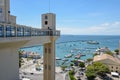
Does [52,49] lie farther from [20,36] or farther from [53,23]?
[20,36]

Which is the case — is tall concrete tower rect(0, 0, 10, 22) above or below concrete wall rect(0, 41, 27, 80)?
above

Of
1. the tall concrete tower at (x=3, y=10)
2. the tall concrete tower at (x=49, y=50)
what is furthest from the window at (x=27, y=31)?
the tall concrete tower at (x=49, y=50)

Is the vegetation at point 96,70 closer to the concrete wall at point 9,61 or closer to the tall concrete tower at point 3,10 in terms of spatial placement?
the concrete wall at point 9,61

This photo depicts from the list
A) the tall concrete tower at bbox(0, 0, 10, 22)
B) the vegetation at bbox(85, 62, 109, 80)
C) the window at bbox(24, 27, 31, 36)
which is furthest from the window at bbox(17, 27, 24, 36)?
the vegetation at bbox(85, 62, 109, 80)

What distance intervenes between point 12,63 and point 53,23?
7299 millimetres

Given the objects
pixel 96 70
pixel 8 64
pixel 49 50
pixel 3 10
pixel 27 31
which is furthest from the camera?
pixel 96 70

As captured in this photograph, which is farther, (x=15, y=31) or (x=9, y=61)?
(x=9, y=61)

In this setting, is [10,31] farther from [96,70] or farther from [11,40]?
[96,70]

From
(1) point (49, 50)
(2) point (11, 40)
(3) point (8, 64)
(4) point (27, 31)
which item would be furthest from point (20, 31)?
(1) point (49, 50)

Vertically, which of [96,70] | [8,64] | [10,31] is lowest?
[96,70]

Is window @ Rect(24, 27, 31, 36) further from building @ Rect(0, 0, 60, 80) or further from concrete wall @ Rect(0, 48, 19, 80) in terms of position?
concrete wall @ Rect(0, 48, 19, 80)

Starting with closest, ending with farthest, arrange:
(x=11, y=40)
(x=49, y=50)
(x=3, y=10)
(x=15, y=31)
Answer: (x=11, y=40), (x=15, y=31), (x=3, y=10), (x=49, y=50)

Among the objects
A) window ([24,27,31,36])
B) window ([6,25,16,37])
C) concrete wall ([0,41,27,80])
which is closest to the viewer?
window ([6,25,16,37])

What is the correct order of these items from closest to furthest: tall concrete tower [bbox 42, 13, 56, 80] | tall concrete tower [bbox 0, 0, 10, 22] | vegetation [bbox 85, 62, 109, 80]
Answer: tall concrete tower [bbox 0, 0, 10, 22] < tall concrete tower [bbox 42, 13, 56, 80] < vegetation [bbox 85, 62, 109, 80]
